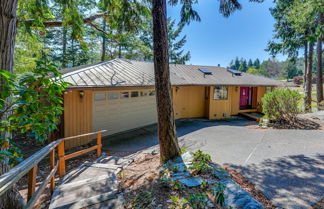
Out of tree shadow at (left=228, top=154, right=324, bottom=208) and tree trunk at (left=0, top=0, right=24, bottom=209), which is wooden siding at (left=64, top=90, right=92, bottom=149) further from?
tree shadow at (left=228, top=154, right=324, bottom=208)

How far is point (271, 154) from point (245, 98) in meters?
10.6

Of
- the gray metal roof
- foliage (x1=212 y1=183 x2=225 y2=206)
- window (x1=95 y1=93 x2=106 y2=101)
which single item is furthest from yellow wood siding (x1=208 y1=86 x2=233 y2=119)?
foliage (x1=212 y1=183 x2=225 y2=206)

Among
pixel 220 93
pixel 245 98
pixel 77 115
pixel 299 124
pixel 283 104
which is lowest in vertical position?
pixel 299 124

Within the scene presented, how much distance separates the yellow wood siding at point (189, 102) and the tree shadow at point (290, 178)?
7478 millimetres

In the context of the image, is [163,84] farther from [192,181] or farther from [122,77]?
[122,77]

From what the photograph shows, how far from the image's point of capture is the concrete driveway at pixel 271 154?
323 cm

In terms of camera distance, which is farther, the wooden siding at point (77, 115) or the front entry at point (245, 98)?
the front entry at point (245, 98)

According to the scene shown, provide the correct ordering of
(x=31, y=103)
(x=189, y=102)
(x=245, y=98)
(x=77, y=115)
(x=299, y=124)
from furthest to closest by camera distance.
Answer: (x=245, y=98), (x=189, y=102), (x=299, y=124), (x=77, y=115), (x=31, y=103)

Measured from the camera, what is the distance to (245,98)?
48.3 ft

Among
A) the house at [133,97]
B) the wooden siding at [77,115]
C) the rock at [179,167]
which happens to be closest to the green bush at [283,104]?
the house at [133,97]

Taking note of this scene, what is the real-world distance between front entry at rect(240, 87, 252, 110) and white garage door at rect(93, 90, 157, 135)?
8142 millimetres

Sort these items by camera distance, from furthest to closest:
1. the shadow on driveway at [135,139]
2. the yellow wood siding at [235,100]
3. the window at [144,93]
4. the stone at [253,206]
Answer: the yellow wood siding at [235,100]
the window at [144,93]
the shadow on driveway at [135,139]
the stone at [253,206]

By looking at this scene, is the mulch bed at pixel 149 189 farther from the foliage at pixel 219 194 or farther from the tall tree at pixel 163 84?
the tall tree at pixel 163 84

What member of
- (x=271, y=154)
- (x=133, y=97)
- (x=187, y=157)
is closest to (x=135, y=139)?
(x=133, y=97)
